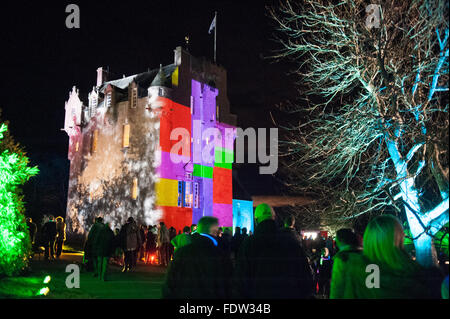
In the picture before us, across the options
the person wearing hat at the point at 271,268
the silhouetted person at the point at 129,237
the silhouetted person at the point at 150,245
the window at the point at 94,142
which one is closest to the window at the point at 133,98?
the window at the point at 94,142

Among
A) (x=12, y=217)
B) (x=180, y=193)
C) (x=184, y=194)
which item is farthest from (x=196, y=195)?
(x=12, y=217)

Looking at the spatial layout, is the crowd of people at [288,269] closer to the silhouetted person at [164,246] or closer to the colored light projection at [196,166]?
the silhouetted person at [164,246]

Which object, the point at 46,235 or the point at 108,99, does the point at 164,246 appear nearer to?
the point at 46,235

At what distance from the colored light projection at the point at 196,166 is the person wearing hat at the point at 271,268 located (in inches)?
933

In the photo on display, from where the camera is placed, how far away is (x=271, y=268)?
4656 millimetres

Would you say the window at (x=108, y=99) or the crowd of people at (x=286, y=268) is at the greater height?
the window at (x=108, y=99)

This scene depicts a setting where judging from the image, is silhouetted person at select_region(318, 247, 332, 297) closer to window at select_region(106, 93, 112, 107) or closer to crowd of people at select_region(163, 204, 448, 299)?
crowd of people at select_region(163, 204, 448, 299)

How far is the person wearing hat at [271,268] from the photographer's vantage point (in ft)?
15.1

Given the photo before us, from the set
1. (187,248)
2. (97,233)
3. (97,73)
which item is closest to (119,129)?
(97,73)

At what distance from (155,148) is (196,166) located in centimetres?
422

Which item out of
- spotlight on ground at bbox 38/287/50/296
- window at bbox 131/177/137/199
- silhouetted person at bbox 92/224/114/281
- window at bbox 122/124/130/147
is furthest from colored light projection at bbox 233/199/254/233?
spotlight on ground at bbox 38/287/50/296

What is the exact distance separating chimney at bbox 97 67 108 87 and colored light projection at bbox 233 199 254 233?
18.2 m

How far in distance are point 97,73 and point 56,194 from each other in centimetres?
1645
